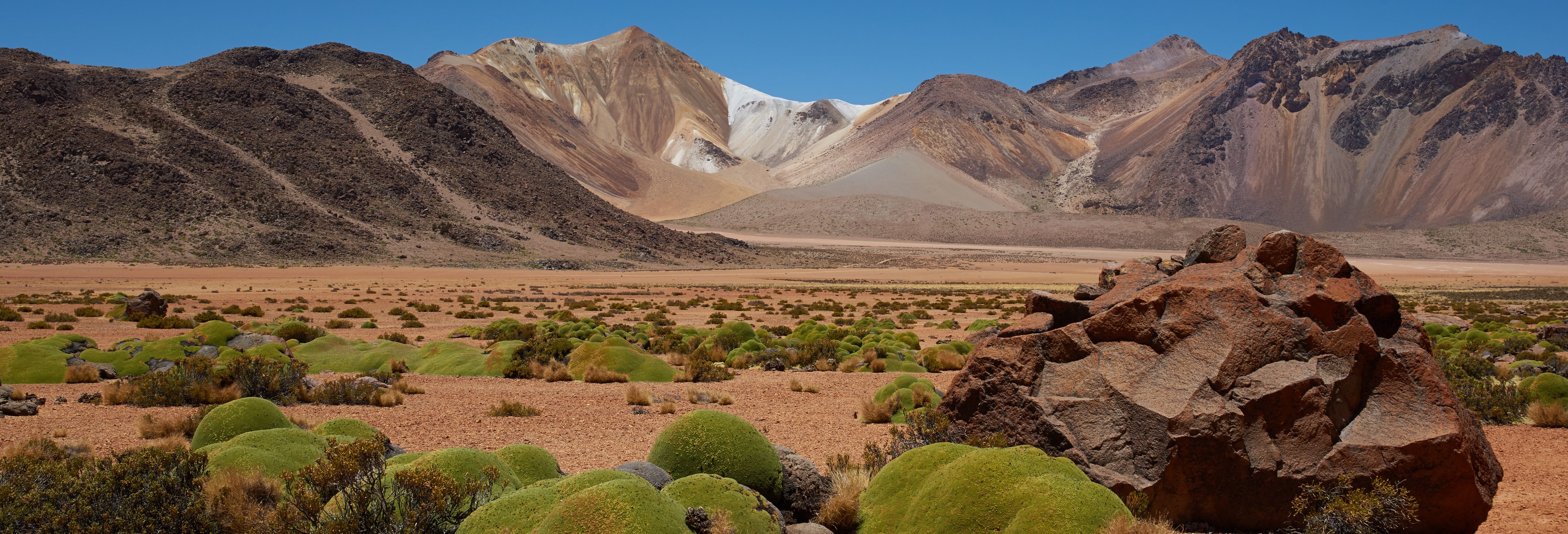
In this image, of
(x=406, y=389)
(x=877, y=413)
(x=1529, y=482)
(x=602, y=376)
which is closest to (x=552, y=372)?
(x=602, y=376)

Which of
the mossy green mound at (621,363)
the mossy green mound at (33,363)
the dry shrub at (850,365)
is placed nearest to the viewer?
the mossy green mound at (33,363)

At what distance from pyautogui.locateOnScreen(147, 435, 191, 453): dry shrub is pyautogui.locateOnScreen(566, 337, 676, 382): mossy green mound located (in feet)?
20.7

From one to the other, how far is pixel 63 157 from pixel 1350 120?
164 meters

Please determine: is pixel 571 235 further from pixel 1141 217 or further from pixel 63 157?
pixel 1141 217

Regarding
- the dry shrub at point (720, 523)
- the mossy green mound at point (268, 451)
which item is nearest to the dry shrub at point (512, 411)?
the mossy green mound at point (268, 451)

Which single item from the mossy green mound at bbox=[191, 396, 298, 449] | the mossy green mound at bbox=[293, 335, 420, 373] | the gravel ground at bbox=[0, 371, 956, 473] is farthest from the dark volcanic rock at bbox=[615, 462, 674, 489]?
the mossy green mound at bbox=[293, 335, 420, 373]

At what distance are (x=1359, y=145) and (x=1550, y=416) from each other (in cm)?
15493

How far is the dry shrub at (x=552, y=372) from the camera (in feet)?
46.0

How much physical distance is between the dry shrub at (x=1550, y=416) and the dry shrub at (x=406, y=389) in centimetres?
1407

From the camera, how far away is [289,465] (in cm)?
560

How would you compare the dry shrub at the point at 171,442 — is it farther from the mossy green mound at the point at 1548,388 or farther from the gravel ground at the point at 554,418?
the mossy green mound at the point at 1548,388

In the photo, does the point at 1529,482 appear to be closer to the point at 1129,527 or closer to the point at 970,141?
the point at 1129,527

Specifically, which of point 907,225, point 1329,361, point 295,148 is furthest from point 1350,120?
point 1329,361

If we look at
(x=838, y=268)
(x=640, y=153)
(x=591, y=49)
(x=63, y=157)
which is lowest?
(x=838, y=268)
